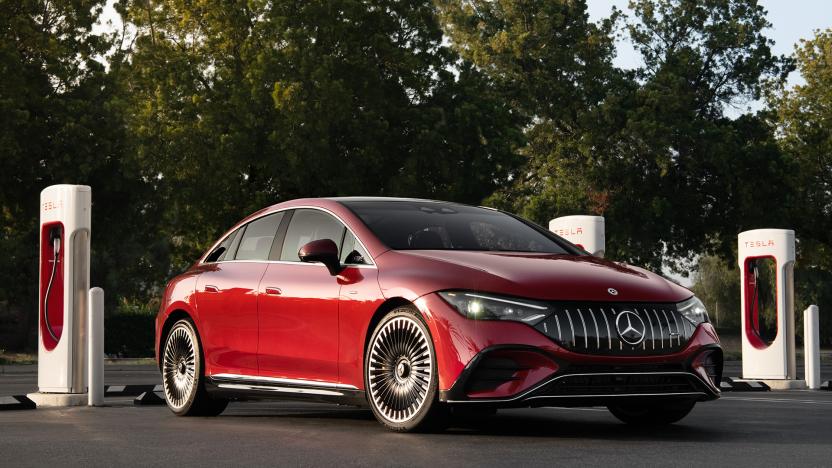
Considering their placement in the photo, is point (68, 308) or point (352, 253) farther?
point (68, 308)

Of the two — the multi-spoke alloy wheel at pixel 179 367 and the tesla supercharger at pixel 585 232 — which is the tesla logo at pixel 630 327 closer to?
the multi-spoke alloy wheel at pixel 179 367

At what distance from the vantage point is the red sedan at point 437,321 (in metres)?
7.88

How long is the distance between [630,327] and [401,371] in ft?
4.72

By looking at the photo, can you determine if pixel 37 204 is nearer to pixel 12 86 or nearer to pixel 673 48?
pixel 12 86

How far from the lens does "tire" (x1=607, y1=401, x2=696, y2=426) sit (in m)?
9.12

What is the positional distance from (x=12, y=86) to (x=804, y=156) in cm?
2701

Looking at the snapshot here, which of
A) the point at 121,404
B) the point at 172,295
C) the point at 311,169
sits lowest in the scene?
the point at 121,404

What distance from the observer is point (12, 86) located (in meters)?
35.9

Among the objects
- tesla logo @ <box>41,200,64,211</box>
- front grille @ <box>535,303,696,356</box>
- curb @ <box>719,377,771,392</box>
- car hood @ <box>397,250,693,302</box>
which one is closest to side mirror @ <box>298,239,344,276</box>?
car hood @ <box>397,250,693,302</box>

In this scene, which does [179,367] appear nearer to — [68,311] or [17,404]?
[17,404]

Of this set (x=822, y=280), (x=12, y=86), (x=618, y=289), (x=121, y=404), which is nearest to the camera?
(x=618, y=289)

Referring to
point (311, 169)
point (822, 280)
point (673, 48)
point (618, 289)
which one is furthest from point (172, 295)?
point (822, 280)

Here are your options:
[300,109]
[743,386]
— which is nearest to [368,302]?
[743,386]

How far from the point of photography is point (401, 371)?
328 inches
